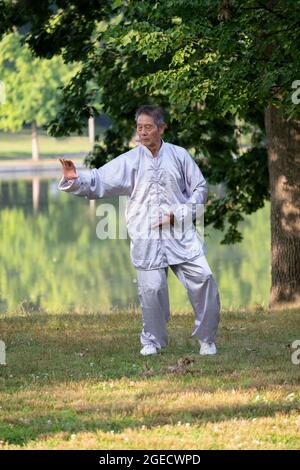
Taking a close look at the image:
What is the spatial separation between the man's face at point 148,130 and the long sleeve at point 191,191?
12.7 inches

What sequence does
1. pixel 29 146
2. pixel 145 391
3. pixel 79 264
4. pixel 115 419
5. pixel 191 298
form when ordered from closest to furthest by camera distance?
pixel 115 419 → pixel 145 391 → pixel 191 298 → pixel 79 264 → pixel 29 146

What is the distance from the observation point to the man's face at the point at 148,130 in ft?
30.9

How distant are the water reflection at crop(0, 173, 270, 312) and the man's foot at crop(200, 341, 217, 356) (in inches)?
309

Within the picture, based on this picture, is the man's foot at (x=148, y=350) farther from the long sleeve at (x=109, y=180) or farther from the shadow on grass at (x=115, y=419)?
the shadow on grass at (x=115, y=419)

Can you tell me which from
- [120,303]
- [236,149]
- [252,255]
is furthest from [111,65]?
[252,255]

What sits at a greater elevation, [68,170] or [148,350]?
[68,170]

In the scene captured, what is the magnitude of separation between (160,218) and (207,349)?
3.65 feet

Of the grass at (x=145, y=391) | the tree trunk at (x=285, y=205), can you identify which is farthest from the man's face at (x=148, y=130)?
the tree trunk at (x=285, y=205)

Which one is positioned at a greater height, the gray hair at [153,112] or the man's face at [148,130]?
the gray hair at [153,112]

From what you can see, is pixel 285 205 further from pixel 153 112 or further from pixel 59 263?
pixel 59 263

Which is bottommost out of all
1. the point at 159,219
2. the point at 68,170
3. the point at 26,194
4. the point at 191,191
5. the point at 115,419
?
the point at 115,419

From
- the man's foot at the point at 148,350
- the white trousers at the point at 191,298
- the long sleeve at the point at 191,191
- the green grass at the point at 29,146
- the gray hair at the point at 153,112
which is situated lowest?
the man's foot at the point at 148,350

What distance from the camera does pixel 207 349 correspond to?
9516 millimetres

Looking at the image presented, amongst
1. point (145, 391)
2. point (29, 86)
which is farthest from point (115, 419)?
point (29, 86)
